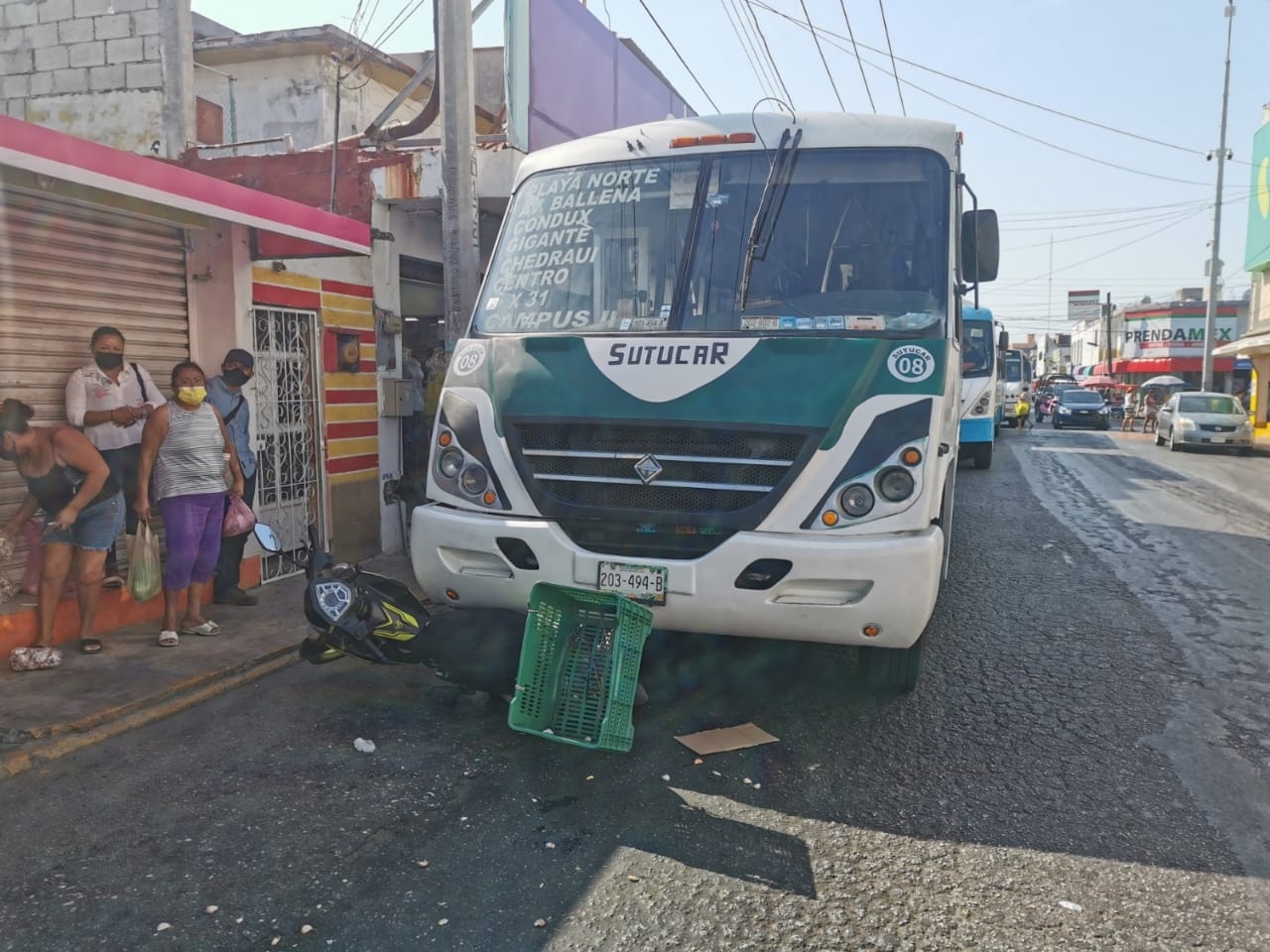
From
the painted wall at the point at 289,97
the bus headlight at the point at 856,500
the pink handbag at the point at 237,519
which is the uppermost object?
the painted wall at the point at 289,97

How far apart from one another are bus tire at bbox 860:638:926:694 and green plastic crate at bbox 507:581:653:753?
1299 mm

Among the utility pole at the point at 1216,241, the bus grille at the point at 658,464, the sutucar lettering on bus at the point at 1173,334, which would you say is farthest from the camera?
the sutucar lettering on bus at the point at 1173,334

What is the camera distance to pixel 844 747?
4.13m

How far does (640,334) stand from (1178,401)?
73.4 feet

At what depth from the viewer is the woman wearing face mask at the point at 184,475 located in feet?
18.2

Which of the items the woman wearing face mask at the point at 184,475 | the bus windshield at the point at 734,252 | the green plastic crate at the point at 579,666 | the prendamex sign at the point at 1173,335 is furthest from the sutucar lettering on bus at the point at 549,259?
the prendamex sign at the point at 1173,335

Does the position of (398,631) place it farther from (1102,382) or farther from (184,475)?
(1102,382)

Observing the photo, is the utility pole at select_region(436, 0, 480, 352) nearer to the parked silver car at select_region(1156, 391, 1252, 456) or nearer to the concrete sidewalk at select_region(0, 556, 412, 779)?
the concrete sidewalk at select_region(0, 556, 412, 779)

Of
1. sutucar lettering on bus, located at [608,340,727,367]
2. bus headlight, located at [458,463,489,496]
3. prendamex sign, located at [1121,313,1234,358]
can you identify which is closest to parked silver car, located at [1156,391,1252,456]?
sutucar lettering on bus, located at [608,340,727,367]

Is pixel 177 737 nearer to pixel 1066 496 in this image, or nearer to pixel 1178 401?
pixel 1066 496

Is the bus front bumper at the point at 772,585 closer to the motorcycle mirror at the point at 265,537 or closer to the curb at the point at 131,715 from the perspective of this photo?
the motorcycle mirror at the point at 265,537

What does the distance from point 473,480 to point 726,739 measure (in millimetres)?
1649

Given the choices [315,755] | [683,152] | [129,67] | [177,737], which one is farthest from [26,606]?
[129,67]

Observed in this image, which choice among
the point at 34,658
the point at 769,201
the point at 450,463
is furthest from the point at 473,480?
the point at 34,658
